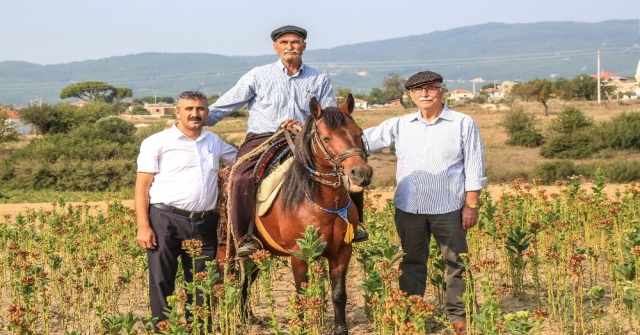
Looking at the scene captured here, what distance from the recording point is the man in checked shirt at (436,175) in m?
5.88

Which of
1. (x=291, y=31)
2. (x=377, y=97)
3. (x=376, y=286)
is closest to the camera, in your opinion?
(x=376, y=286)

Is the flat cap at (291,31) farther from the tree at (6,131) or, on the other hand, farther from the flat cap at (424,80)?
the tree at (6,131)

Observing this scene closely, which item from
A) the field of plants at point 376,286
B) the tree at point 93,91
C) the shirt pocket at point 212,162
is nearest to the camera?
the field of plants at point 376,286

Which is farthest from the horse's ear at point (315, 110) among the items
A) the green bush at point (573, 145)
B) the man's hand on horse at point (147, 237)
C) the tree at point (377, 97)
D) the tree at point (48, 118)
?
the tree at point (377, 97)

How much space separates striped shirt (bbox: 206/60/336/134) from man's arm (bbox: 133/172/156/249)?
1265 mm

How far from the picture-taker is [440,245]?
6133 millimetres

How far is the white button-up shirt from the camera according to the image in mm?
5562

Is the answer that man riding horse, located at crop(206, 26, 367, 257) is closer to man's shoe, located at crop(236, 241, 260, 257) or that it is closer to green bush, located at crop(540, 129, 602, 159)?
man's shoe, located at crop(236, 241, 260, 257)

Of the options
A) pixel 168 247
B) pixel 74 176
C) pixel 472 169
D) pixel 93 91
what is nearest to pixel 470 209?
pixel 472 169

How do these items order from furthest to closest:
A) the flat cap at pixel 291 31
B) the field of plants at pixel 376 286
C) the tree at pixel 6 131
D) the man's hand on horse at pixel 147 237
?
the tree at pixel 6 131
the flat cap at pixel 291 31
the man's hand on horse at pixel 147 237
the field of plants at pixel 376 286

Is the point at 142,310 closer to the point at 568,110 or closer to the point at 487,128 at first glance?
the point at 568,110

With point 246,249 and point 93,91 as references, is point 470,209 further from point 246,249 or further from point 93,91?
point 93,91

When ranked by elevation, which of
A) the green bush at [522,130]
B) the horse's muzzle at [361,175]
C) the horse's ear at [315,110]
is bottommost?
the green bush at [522,130]

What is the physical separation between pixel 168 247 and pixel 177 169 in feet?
1.96
